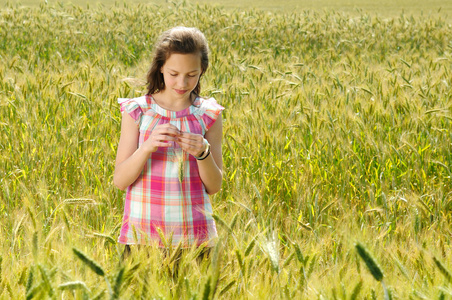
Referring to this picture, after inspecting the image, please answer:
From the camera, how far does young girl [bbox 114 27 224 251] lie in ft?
6.38

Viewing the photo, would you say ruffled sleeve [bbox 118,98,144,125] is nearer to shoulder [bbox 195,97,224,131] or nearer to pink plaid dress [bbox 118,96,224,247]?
pink plaid dress [bbox 118,96,224,247]

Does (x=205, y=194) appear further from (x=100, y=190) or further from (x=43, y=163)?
(x=43, y=163)

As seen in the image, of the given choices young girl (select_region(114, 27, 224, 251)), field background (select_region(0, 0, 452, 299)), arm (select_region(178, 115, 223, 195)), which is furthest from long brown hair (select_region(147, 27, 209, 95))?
arm (select_region(178, 115, 223, 195))

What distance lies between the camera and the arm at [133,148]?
5.89 ft

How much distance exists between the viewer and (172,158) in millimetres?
1988

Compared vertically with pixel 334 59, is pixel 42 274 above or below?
above

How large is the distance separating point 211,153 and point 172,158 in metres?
0.14

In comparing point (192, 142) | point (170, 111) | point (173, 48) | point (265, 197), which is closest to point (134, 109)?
point (170, 111)

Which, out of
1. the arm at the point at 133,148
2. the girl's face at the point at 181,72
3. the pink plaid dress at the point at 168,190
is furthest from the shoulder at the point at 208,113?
the arm at the point at 133,148

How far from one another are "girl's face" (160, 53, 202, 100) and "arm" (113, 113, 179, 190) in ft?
0.57

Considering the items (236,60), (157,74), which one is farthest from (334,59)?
(157,74)

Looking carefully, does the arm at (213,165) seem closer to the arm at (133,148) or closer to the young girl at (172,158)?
the young girl at (172,158)

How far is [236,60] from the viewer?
6258 mm

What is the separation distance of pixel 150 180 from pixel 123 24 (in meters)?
8.43
